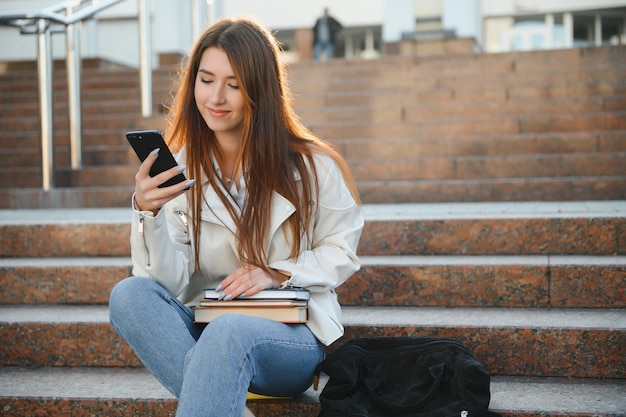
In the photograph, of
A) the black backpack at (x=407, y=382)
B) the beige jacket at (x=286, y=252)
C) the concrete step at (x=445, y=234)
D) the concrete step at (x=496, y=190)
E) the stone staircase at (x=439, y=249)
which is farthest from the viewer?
the concrete step at (x=496, y=190)

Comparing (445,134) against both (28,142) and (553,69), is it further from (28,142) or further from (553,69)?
(28,142)

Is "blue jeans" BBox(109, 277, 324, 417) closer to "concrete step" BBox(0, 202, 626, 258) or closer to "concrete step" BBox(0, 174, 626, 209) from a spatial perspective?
"concrete step" BBox(0, 202, 626, 258)

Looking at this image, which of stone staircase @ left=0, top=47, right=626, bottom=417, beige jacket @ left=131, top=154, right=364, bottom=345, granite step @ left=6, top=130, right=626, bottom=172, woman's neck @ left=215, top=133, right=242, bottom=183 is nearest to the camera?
beige jacket @ left=131, top=154, right=364, bottom=345

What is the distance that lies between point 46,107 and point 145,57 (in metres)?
1.21

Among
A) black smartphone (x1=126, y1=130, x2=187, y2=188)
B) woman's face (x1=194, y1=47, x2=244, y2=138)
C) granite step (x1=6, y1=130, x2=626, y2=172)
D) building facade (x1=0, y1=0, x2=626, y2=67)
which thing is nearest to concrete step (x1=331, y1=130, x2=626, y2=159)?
granite step (x1=6, y1=130, x2=626, y2=172)

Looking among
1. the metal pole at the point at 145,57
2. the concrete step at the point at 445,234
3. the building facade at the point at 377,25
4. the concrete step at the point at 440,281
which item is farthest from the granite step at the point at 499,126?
the building facade at the point at 377,25

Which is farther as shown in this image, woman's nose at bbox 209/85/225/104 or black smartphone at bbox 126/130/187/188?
woman's nose at bbox 209/85/225/104

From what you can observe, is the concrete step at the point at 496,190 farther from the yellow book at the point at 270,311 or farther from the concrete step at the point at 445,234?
the yellow book at the point at 270,311

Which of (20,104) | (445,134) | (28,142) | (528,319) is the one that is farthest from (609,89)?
(20,104)

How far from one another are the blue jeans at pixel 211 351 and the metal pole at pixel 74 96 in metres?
3.60

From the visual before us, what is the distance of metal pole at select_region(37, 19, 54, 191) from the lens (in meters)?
5.32

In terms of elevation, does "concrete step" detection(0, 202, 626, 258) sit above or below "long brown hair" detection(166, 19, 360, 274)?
below

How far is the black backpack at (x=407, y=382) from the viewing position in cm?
230

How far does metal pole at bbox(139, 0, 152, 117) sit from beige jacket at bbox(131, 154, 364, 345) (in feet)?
12.6
